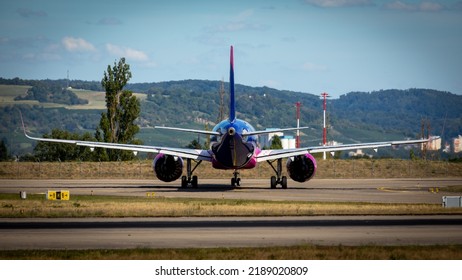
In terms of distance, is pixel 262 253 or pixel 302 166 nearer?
pixel 262 253

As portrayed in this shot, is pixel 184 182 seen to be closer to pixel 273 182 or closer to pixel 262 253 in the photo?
pixel 273 182

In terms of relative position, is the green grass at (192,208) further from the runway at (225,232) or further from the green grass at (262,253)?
the green grass at (262,253)

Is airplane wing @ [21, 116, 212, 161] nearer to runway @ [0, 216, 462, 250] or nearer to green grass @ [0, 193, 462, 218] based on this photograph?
green grass @ [0, 193, 462, 218]

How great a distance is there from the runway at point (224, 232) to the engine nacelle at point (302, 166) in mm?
26800

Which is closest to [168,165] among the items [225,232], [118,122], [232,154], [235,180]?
[232,154]

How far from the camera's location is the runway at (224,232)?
3412 centimetres

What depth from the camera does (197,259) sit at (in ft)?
98.6

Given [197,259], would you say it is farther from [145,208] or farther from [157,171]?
[157,171]

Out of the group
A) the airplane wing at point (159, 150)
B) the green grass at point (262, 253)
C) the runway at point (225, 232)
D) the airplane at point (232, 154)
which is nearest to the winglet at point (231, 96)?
the airplane at point (232, 154)

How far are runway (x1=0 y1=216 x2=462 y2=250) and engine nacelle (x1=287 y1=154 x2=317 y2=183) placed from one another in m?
26.8

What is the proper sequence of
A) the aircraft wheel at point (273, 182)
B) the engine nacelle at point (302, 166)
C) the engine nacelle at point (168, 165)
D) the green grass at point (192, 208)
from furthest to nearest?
the aircraft wheel at point (273, 182), the engine nacelle at point (302, 166), the engine nacelle at point (168, 165), the green grass at point (192, 208)

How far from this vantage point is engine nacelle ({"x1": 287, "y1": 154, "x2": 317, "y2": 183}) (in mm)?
71625

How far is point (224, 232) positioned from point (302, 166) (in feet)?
113

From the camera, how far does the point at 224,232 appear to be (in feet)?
124
